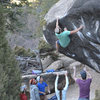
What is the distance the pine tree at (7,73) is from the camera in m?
5.32

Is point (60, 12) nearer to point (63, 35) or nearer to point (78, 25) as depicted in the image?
point (78, 25)

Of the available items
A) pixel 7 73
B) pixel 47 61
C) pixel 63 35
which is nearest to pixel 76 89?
pixel 47 61

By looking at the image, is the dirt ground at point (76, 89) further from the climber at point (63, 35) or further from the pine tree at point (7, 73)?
the pine tree at point (7, 73)

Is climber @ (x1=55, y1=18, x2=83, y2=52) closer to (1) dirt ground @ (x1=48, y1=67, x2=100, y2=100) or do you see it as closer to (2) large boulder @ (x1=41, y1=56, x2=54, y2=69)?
(1) dirt ground @ (x1=48, y1=67, x2=100, y2=100)

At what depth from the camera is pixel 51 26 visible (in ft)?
28.0

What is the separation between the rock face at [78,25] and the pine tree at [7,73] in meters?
2.55

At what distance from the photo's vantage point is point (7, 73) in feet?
18.5

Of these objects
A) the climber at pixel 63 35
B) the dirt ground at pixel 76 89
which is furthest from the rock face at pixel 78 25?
the dirt ground at pixel 76 89

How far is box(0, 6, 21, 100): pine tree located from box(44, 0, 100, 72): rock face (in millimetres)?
2554

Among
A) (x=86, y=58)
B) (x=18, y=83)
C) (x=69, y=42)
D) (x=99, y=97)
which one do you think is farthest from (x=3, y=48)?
(x=86, y=58)

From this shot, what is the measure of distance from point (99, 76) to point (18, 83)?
785 centimetres

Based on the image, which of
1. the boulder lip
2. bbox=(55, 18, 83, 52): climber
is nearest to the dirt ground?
bbox=(55, 18, 83, 52): climber

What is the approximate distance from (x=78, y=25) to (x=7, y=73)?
125 inches

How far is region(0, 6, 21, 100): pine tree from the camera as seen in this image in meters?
5.32
